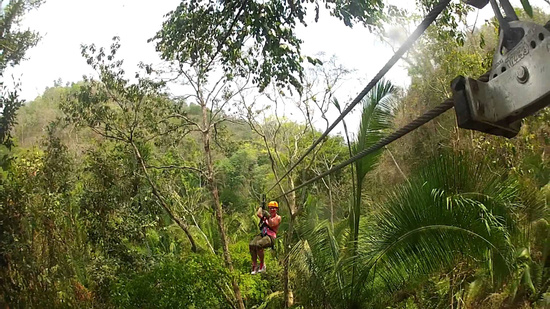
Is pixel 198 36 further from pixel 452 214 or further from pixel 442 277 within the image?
pixel 442 277

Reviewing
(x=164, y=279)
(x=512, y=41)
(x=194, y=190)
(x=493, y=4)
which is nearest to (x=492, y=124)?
(x=512, y=41)

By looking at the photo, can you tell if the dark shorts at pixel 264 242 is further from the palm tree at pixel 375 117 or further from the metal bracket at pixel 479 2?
the metal bracket at pixel 479 2

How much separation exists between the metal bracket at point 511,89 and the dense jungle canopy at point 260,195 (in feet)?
5.51

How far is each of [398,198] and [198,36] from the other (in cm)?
218

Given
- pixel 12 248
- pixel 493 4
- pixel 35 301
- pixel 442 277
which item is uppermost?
pixel 493 4

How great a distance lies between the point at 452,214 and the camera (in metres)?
3.89

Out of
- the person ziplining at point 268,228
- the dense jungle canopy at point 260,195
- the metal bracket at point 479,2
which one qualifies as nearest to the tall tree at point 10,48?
the dense jungle canopy at point 260,195

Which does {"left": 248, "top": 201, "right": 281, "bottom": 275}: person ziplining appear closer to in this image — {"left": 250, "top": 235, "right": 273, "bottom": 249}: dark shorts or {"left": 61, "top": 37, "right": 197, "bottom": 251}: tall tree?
{"left": 250, "top": 235, "right": 273, "bottom": 249}: dark shorts

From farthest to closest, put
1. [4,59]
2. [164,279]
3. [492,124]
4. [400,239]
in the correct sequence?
1. [4,59]
2. [164,279]
3. [400,239]
4. [492,124]

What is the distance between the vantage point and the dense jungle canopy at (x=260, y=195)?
389 centimetres

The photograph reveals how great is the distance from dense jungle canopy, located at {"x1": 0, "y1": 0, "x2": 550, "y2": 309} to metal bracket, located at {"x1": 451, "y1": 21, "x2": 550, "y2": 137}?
1681 millimetres

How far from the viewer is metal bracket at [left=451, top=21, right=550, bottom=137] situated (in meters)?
1.15

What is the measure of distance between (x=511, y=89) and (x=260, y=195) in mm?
8330

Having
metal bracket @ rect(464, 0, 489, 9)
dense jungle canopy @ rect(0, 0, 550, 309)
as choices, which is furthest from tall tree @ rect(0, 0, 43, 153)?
metal bracket @ rect(464, 0, 489, 9)
